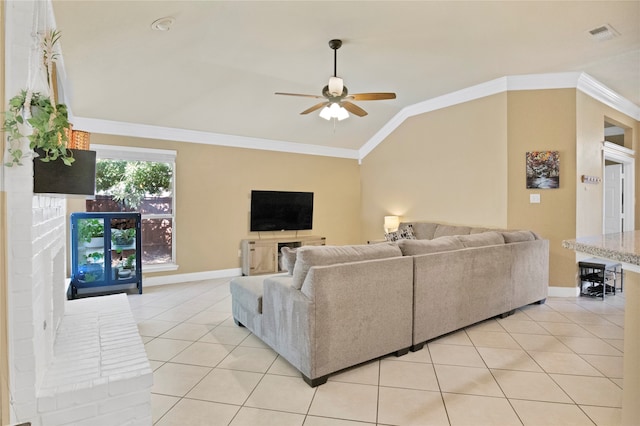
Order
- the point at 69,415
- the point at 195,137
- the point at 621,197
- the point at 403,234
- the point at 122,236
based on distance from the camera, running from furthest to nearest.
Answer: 1. the point at 621,197
2. the point at 403,234
3. the point at 195,137
4. the point at 122,236
5. the point at 69,415

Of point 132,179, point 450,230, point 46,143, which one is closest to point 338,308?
point 46,143

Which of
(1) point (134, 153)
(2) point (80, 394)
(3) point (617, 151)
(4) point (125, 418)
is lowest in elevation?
(4) point (125, 418)

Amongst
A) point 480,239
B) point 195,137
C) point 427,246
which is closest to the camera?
point 427,246

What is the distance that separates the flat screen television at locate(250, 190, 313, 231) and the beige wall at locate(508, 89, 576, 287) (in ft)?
11.2

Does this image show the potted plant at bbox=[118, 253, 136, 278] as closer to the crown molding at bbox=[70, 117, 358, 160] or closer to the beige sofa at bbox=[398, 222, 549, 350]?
the crown molding at bbox=[70, 117, 358, 160]

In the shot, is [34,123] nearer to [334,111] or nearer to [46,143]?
[46,143]

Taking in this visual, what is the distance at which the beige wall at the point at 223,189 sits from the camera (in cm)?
525

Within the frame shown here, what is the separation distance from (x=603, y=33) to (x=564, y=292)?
3.04 meters

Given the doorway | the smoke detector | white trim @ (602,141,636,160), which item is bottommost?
the doorway

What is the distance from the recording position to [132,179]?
4.96m

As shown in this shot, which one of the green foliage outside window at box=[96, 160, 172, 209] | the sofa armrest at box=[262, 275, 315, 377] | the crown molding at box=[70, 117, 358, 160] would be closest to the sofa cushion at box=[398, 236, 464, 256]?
the sofa armrest at box=[262, 275, 315, 377]

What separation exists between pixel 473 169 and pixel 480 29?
2.08m

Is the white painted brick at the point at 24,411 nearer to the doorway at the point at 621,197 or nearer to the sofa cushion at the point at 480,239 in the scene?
the sofa cushion at the point at 480,239

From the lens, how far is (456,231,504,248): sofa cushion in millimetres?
3273
